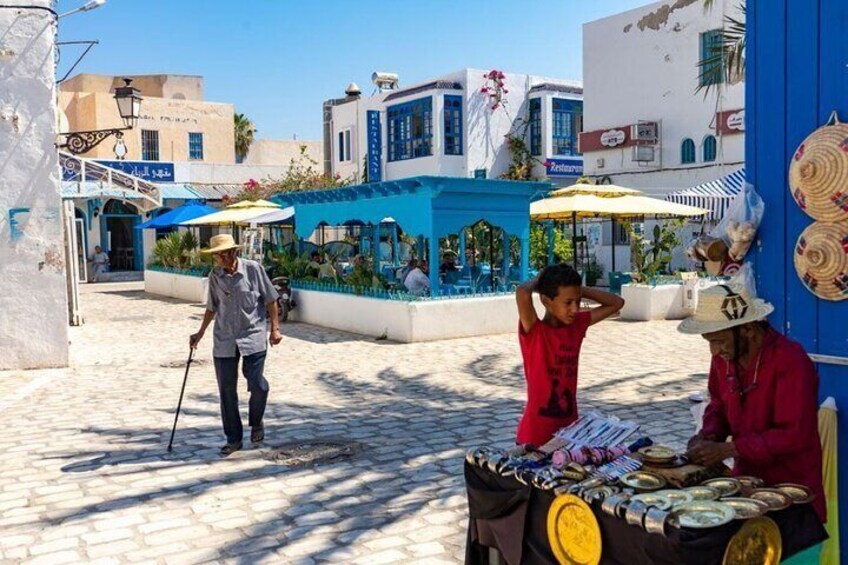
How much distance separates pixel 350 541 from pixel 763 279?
2807 millimetres

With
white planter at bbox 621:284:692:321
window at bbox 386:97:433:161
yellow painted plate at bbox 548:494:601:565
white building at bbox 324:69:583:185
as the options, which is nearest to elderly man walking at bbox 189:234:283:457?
yellow painted plate at bbox 548:494:601:565

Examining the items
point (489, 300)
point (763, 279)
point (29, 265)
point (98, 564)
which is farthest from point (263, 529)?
point (489, 300)

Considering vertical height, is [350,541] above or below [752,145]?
below

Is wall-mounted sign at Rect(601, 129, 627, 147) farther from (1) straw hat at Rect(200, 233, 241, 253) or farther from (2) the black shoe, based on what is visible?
(2) the black shoe

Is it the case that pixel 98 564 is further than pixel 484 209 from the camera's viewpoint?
No

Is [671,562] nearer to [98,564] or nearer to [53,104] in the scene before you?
[98,564]

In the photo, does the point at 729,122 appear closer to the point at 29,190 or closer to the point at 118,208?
the point at 29,190

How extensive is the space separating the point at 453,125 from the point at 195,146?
1311 centimetres

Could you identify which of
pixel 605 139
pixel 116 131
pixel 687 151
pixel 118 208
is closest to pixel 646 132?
pixel 687 151

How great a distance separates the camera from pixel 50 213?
1091cm

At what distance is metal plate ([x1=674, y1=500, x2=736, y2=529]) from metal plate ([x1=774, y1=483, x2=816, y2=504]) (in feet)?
1.15

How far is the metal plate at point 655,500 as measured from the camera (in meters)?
2.73

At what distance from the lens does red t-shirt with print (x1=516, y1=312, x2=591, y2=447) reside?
13.1 feet

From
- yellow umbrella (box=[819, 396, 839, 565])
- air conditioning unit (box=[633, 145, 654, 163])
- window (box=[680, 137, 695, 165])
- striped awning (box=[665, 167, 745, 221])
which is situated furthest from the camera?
air conditioning unit (box=[633, 145, 654, 163])
